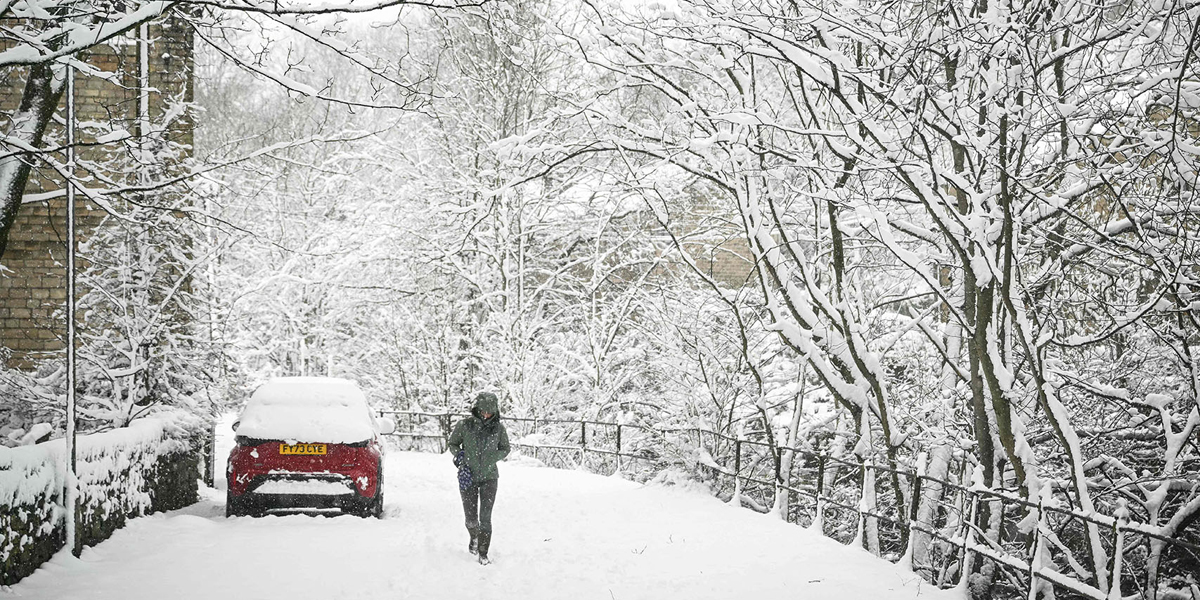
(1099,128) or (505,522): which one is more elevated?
(1099,128)

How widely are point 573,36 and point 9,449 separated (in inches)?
265

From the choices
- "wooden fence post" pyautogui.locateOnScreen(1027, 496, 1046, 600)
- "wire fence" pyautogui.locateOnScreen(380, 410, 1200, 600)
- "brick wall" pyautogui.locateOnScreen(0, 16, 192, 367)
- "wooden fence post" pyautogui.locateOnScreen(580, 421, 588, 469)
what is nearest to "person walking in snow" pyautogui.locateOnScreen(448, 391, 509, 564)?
"wire fence" pyautogui.locateOnScreen(380, 410, 1200, 600)

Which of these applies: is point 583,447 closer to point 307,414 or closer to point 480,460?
point 307,414

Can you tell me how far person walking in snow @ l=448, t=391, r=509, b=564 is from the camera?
8.30 meters

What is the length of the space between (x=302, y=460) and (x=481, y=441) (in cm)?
296

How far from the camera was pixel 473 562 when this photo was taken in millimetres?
8320

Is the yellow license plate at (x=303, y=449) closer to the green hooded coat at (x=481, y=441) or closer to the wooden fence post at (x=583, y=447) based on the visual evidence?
the green hooded coat at (x=481, y=441)

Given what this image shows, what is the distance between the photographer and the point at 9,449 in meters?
6.75

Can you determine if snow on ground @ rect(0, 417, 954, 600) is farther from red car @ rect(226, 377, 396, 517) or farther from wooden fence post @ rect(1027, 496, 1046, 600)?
wooden fence post @ rect(1027, 496, 1046, 600)

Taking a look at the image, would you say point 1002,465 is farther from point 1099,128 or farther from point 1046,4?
point 1046,4

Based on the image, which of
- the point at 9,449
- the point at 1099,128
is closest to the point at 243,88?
the point at 9,449

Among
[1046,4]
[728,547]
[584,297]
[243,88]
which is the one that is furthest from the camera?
[243,88]

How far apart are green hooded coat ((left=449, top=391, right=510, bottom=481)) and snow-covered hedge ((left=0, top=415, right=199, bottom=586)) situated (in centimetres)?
333

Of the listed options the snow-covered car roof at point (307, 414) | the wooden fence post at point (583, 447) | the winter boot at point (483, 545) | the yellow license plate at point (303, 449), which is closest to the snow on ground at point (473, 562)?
the winter boot at point (483, 545)
